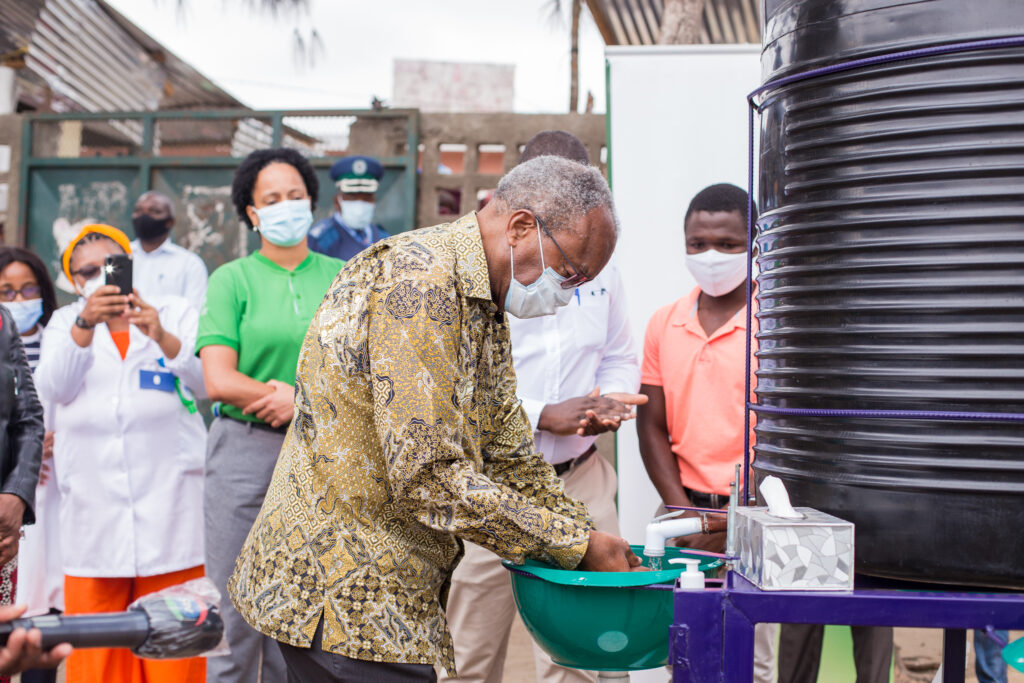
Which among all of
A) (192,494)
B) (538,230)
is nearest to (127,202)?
(192,494)

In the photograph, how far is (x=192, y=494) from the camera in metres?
3.52

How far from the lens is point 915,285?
58.4 inches

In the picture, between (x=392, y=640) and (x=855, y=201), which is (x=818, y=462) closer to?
(x=855, y=201)

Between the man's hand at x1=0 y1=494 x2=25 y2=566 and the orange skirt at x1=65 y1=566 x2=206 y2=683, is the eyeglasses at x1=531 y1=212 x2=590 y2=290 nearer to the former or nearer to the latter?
the man's hand at x1=0 y1=494 x2=25 y2=566

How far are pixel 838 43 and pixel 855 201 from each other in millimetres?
280

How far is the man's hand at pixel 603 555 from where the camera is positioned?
6.14 ft

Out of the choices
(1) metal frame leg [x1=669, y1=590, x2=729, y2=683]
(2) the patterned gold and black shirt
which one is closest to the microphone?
(2) the patterned gold and black shirt

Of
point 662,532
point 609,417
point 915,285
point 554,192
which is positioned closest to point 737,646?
point 662,532

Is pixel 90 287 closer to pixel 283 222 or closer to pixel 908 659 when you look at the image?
pixel 283 222

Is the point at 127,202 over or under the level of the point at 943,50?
over

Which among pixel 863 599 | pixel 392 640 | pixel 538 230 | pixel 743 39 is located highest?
pixel 743 39

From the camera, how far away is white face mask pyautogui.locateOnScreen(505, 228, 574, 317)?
1.93 m

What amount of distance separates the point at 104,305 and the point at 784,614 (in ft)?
8.80

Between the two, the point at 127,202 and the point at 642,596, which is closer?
the point at 642,596
